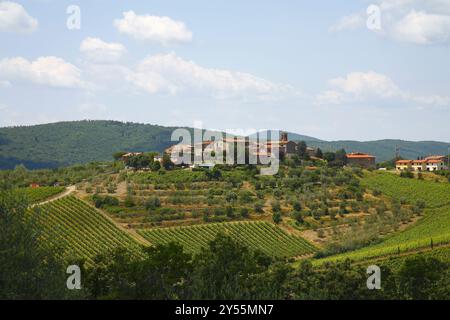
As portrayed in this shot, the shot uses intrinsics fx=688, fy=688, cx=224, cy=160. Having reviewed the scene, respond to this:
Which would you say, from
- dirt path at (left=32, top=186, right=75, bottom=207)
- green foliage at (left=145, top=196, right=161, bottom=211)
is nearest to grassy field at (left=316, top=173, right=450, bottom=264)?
green foliage at (left=145, top=196, right=161, bottom=211)

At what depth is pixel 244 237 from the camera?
234 ft

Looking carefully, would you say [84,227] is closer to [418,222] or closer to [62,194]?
[62,194]

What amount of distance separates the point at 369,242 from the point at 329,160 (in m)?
39.8

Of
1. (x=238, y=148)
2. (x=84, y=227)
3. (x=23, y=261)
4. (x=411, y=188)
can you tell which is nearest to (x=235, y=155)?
(x=238, y=148)

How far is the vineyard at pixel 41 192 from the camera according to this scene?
7394 cm

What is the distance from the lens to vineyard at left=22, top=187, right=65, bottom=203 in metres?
73.9

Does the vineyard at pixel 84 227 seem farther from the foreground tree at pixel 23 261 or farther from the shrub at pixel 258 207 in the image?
the foreground tree at pixel 23 261

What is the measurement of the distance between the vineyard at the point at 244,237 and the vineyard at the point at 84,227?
312cm

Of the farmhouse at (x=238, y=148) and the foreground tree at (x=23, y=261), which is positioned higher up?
the farmhouse at (x=238, y=148)

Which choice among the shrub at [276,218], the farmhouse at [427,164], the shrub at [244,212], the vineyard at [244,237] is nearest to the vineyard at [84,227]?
the vineyard at [244,237]

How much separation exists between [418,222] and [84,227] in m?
37.8
